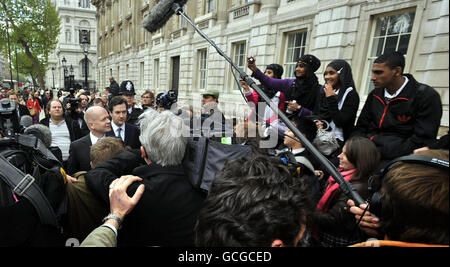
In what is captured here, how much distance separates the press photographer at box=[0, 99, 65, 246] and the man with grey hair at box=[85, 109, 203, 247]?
196 mm

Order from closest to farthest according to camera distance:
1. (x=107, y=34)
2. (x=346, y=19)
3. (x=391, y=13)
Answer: (x=391, y=13) < (x=346, y=19) < (x=107, y=34)

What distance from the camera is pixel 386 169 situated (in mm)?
916

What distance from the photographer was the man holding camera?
342cm

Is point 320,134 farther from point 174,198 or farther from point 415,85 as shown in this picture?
point 174,198

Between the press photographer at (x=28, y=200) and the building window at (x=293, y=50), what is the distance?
7.75m

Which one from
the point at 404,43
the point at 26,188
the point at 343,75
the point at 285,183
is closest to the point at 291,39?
the point at 404,43

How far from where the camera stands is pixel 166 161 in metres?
1.38

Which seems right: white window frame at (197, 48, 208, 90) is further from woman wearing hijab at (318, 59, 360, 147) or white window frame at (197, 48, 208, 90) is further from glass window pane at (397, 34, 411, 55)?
woman wearing hijab at (318, 59, 360, 147)

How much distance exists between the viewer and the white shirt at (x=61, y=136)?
3.37m

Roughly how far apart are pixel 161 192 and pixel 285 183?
740mm

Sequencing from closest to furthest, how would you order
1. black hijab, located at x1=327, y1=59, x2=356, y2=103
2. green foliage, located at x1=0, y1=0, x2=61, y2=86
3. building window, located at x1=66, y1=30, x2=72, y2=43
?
black hijab, located at x1=327, y1=59, x2=356, y2=103 → green foliage, located at x1=0, y1=0, x2=61, y2=86 → building window, located at x1=66, y1=30, x2=72, y2=43

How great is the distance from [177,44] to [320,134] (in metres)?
14.0

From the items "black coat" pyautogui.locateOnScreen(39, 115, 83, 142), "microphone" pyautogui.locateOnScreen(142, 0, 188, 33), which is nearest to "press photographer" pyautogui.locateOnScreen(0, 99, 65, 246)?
"microphone" pyautogui.locateOnScreen(142, 0, 188, 33)
